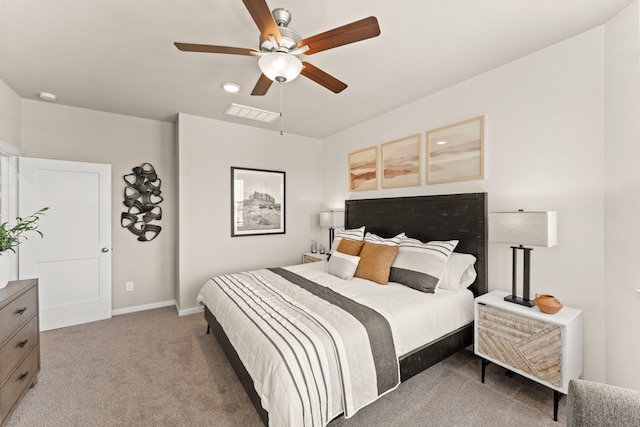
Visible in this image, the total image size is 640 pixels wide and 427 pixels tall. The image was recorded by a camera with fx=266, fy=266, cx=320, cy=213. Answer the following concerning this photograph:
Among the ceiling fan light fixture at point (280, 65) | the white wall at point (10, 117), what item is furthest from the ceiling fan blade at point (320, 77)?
the white wall at point (10, 117)

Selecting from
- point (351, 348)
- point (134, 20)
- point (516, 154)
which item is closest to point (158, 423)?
point (351, 348)

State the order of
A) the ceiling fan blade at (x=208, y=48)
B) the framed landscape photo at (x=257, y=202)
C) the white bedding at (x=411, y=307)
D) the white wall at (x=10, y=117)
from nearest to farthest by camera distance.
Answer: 1. the ceiling fan blade at (x=208, y=48)
2. the white bedding at (x=411, y=307)
3. the white wall at (x=10, y=117)
4. the framed landscape photo at (x=257, y=202)

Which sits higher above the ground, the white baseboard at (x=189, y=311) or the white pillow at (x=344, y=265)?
the white pillow at (x=344, y=265)

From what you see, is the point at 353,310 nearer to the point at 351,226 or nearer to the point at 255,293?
the point at 255,293

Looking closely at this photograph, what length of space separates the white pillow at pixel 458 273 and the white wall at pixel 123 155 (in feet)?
12.3

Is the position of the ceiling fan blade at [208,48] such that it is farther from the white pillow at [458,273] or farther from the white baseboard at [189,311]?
the white baseboard at [189,311]

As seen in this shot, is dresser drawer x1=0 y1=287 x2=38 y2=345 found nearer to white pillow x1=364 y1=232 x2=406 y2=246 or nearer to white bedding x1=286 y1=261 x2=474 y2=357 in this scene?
white bedding x1=286 y1=261 x2=474 y2=357

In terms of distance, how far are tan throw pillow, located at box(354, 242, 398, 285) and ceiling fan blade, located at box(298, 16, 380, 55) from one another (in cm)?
196

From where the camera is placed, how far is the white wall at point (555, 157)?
2.03 metres

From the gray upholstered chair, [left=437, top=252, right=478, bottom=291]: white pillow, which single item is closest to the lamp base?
[left=437, top=252, right=478, bottom=291]: white pillow

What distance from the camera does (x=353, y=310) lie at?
1992mm

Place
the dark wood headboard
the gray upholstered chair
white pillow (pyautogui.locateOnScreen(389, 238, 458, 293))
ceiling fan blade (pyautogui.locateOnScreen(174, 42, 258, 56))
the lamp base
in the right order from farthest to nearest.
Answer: the dark wood headboard, white pillow (pyautogui.locateOnScreen(389, 238, 458, 293)), the lamp base, ceiling fan blade (pyautogui.locateOnScreen(174, 42, 258, 56)), the gray upholstered chair

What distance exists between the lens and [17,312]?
6.32ft

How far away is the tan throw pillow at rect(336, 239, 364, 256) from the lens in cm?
313
